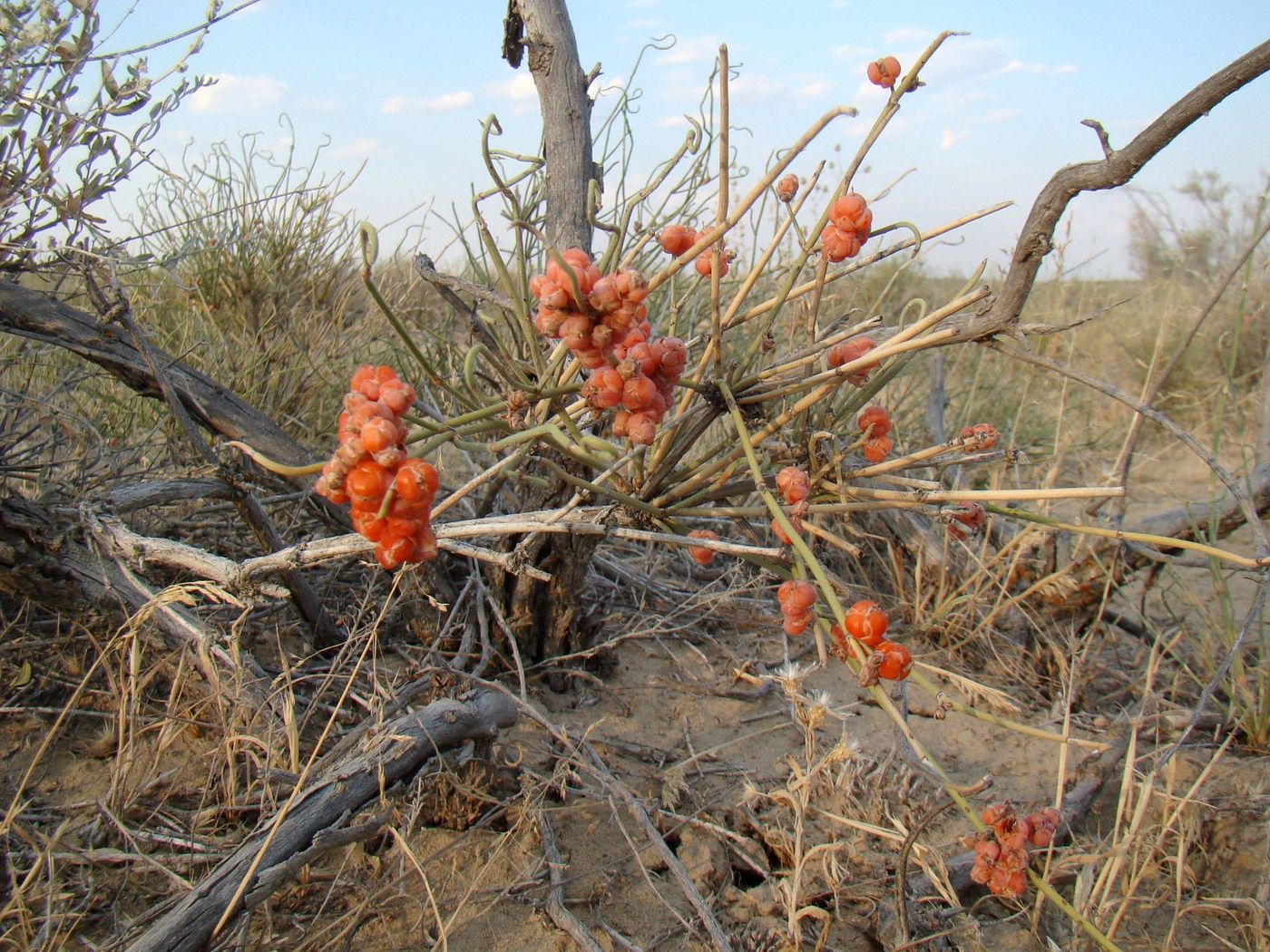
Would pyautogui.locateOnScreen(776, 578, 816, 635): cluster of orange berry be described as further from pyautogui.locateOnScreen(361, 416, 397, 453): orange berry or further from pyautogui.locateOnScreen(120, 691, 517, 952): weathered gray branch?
pyautogui.locateOnScreen(120, 691, 517, 952): weathered gray branch

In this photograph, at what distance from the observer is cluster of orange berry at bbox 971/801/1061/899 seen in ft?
3.85

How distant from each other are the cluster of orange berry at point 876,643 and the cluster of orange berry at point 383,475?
527 millimetres

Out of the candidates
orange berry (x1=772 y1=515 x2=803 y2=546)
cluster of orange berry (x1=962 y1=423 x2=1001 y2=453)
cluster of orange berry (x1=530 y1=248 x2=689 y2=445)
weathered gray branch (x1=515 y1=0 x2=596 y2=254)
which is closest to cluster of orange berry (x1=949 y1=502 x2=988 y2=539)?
cluster of orange berry (x1=962 y1=423 x2=1001 y2=453)

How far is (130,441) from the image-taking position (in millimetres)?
2855

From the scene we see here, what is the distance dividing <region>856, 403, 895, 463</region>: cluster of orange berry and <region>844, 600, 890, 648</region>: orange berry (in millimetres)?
349

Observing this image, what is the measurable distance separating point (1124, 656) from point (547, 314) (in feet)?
8.69

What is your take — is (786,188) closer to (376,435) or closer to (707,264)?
(707,264)

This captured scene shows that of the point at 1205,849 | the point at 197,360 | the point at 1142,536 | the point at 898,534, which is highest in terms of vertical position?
the point at 197,360

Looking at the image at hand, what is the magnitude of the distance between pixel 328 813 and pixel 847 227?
124cm

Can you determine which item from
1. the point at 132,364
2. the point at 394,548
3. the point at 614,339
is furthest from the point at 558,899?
the point at 132,364

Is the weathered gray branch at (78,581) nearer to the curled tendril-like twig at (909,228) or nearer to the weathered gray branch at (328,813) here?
the weathered gray branch at (328,813)

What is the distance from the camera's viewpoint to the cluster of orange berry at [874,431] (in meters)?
1.35

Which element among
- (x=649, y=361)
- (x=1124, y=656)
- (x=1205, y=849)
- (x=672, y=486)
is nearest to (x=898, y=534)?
(x=1124, y=656)

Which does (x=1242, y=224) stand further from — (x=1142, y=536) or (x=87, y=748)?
(x=87, y=748)
